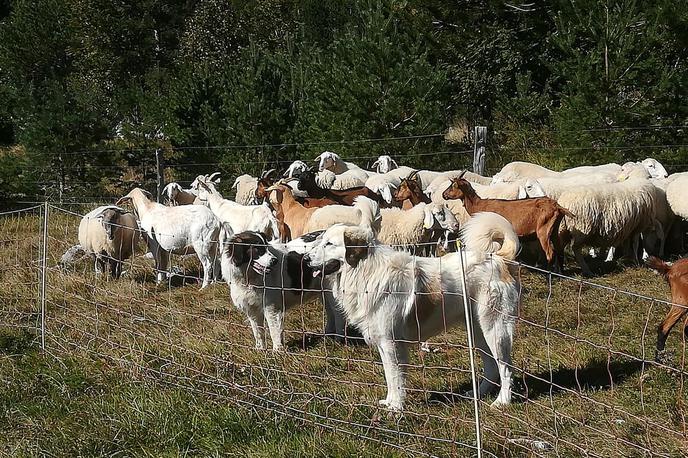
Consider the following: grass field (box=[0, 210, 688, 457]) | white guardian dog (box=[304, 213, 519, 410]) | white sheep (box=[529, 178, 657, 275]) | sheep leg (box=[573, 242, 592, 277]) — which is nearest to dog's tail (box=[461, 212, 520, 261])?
white guardian dog (box=[304, 213, 519, 410])

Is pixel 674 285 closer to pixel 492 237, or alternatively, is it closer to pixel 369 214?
pixel 492 237

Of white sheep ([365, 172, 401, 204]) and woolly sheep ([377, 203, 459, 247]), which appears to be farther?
white sheep ([365, 172, 401, 204])

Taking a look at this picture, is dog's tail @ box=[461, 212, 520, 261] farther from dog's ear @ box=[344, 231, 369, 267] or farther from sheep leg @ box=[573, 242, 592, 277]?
sheep leg @ box=[573, 242, 592, 277]

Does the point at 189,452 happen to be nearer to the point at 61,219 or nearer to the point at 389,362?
the point at 389,362

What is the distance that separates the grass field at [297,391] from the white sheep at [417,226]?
1655 mm

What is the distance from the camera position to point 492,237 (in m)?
5.64

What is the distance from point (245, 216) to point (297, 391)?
4.82m

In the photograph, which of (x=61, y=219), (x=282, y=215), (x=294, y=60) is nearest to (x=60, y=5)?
(x=294, y=60)

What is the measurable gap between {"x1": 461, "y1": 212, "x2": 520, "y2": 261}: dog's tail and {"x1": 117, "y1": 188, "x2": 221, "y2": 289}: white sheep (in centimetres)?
456

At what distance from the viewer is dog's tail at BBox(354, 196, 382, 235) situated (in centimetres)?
893

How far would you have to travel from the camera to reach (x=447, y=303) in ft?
17.9

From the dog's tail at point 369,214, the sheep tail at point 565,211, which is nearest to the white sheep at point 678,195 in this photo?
the sheep tail at point 565,211

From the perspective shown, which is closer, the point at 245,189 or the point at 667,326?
the point at 667,326

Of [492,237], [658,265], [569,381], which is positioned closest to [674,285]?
[658,265]
